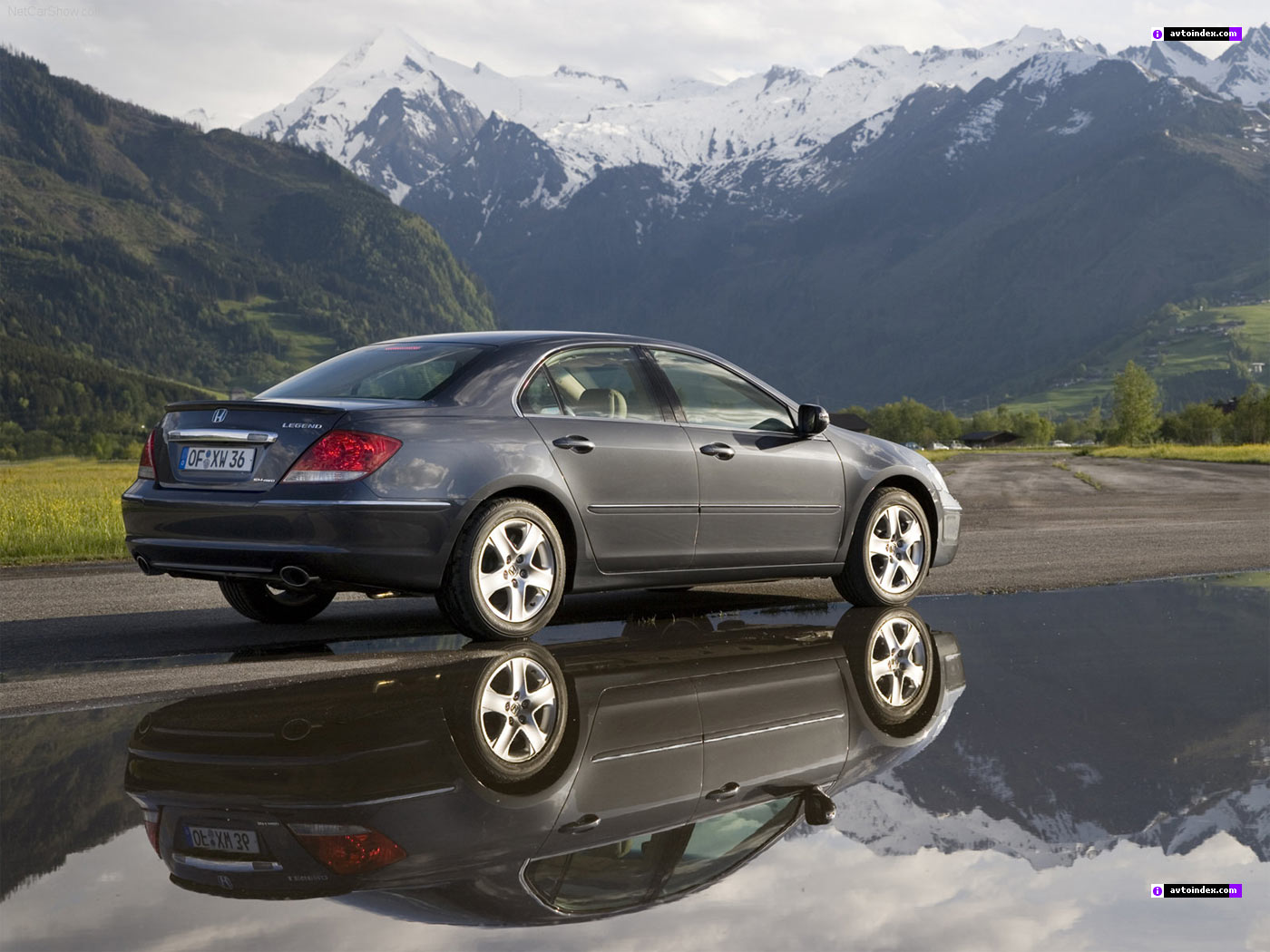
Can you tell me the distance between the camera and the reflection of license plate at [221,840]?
3701 millimetres

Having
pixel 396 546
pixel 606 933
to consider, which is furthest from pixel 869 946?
pixel 396 546

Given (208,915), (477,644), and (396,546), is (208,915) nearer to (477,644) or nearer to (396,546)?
(396,546)

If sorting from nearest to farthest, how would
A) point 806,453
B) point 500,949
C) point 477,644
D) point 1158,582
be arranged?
point 500,949, point 477,644, point 806,453, point 1158,582

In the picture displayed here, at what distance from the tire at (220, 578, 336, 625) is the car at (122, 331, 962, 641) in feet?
0.04

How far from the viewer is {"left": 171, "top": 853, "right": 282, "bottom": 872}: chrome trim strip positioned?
3.53 meters

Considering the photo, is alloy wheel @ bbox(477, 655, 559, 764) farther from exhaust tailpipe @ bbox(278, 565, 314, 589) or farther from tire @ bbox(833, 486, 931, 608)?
tire @ bbox(833, 486, 931, 608)

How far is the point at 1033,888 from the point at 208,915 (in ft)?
6.41

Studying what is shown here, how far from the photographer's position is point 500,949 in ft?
9.90

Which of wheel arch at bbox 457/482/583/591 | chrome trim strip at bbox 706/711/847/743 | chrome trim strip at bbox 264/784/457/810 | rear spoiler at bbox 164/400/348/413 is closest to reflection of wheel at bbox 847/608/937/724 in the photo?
chrome trim strip at bbox 706/711/847/743

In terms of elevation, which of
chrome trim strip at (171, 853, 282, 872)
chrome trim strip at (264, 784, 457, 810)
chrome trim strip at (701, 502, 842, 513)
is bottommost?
chrome trim strip at (264, 784, 457, 810)

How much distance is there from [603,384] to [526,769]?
11.3 feet

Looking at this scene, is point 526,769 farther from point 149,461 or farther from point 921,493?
point 921,493

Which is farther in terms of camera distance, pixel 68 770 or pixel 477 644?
pixel 477 644

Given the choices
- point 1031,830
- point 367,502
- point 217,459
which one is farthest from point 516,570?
point 1031,830
